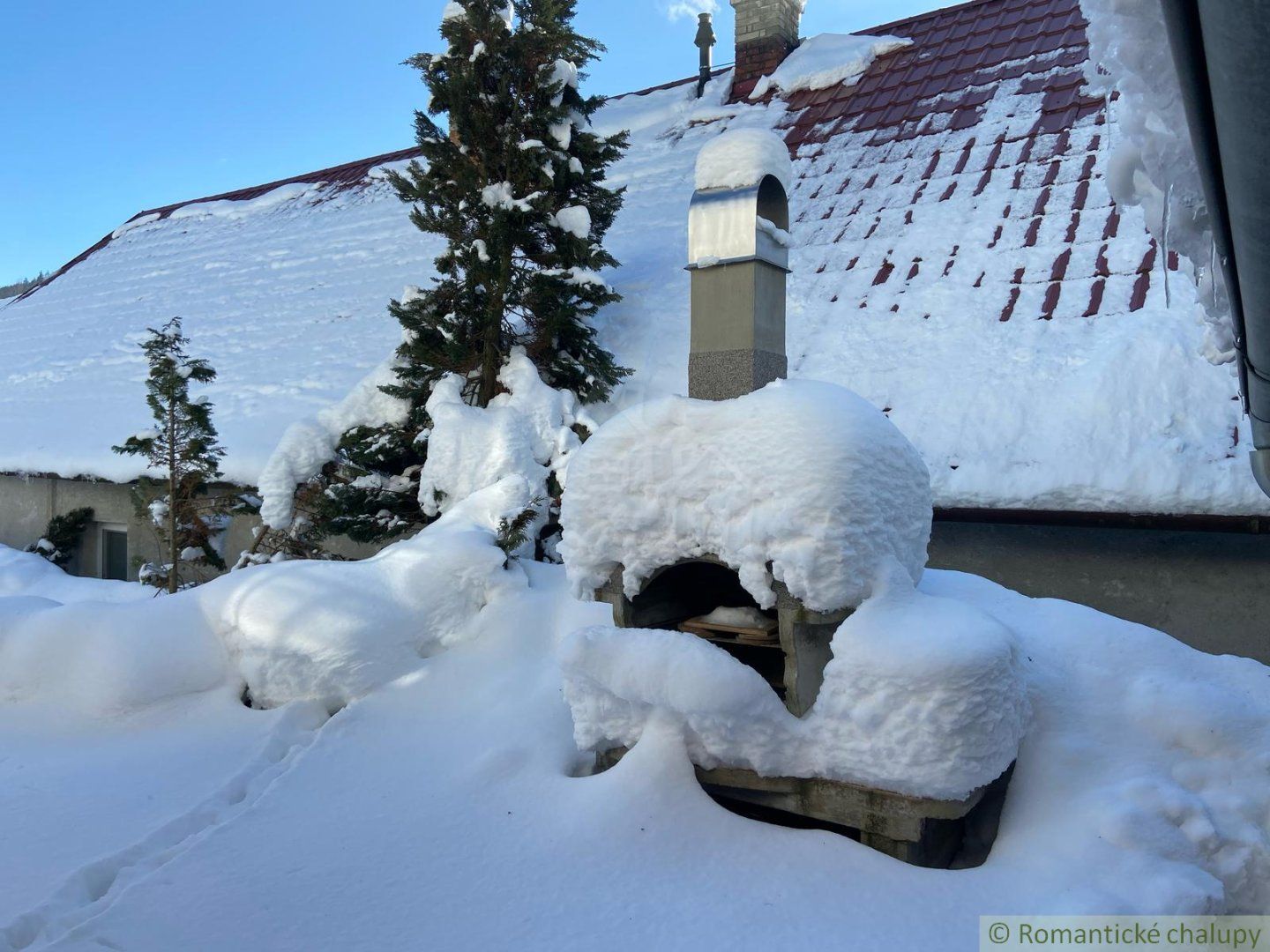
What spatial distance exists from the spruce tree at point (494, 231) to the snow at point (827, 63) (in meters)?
4.88

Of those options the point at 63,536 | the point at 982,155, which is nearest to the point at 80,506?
the point at 63,536

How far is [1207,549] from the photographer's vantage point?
17.2 ft

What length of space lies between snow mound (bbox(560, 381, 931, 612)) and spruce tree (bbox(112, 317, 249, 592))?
Answer: 4.78 meters

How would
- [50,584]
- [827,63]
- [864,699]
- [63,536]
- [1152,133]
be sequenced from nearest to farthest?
[1152,133] < [864,699] < [50,584] < [63,536] < [827,63]

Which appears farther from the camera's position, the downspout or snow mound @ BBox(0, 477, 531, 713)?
snow mound @ BBox(0, 477, 531, 713)

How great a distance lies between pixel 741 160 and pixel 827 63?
8.72 m

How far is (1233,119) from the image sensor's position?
4.67 feet

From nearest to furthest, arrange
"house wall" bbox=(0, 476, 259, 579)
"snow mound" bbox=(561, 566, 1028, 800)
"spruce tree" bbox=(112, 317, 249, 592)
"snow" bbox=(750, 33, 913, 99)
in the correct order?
1. "snow mound" bbox=(561, 566, 1028, 800)
2. "spruce tree" bbox=(112, 317, 249, 592)
3. "house wall" bbox=(0, 476, 259, 579)
4. "snow" bbox=(750, 33, 913, 99)

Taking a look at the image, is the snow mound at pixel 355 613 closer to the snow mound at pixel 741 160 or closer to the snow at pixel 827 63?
Result: the snow mound at pixel 741 160

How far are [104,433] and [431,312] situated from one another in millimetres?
5153

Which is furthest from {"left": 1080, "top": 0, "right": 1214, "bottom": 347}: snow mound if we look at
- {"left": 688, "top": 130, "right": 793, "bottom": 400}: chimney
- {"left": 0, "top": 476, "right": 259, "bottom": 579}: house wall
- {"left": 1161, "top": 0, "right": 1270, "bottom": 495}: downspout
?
{"left": 0, "top": 476, "right": 259, "bottom": 579}: house wall

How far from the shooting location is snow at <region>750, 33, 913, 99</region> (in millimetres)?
11516

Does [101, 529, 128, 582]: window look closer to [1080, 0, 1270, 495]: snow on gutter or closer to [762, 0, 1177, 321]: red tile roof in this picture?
[762, 0, 1177, 321]: red tile roof

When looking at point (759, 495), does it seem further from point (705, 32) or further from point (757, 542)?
point (705, 32)
